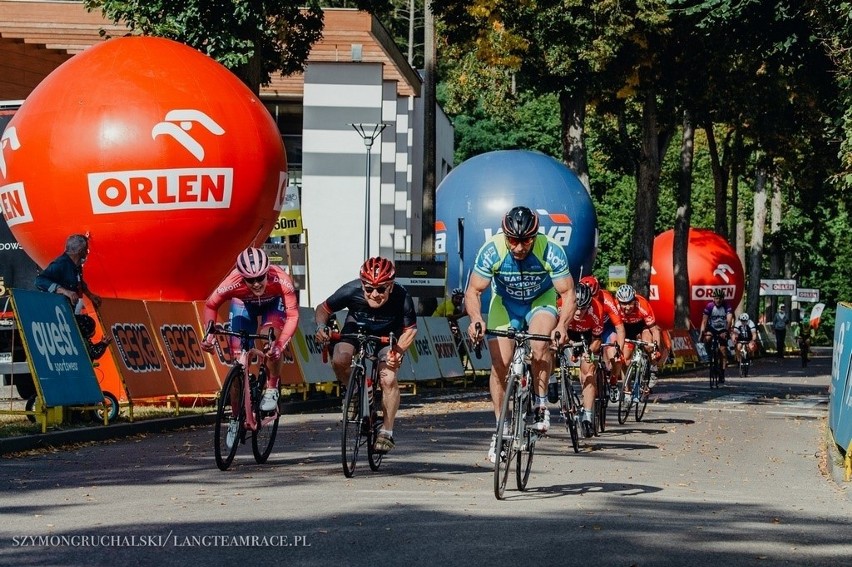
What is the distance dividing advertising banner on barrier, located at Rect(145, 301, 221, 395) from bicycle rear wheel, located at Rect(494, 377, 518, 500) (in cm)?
830

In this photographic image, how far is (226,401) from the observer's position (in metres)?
12.1

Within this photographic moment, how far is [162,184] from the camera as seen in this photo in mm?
20781

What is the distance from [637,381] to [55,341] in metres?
8.13

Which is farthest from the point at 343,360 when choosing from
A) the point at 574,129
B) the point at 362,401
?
the point at 574,129

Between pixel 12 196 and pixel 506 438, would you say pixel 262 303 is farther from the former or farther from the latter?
pixel 12 196

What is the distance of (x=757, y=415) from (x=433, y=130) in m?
16.9

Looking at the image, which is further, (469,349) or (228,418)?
(469,349)

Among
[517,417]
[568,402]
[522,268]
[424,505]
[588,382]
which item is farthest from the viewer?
[588,382]

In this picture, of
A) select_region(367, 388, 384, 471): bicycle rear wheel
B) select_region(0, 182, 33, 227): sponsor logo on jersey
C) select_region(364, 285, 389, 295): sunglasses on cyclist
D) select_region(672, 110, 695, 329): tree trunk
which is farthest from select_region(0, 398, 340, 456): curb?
select_region(672, 110, 695, 329): tree trunk

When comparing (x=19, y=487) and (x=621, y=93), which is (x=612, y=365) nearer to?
(x=19, y=487)

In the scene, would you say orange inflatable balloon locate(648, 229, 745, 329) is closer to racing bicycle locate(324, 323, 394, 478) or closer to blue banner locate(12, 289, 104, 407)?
blue banner locate(12, 289, 104, 407)

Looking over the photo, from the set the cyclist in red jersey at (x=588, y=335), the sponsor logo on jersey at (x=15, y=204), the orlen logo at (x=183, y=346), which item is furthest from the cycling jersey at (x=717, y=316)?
the sponsor logo on jersey at (x=15, y=204)

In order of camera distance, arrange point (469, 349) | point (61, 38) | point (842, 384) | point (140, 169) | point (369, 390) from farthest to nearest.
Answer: point (61, 38)
point (469, 349)
point (140, 169)
point (842, 384)
point (369, 390)

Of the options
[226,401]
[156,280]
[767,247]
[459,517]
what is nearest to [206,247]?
[156,280]
